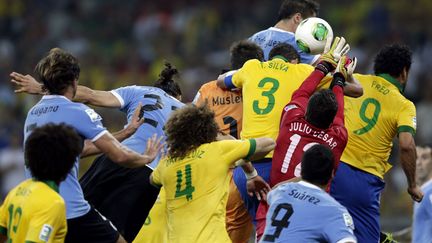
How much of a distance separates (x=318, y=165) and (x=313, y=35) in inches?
107

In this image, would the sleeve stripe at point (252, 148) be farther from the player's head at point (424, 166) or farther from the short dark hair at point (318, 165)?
the player's head at point (424, 166)

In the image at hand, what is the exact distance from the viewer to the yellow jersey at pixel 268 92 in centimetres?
1156

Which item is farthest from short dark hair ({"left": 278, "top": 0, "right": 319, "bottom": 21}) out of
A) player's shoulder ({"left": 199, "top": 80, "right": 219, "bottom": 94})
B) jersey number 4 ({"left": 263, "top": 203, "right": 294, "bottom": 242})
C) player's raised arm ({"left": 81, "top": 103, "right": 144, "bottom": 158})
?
jersey number 4 ({"left": 263, "top": 203, "right": 294, "bottom": 242})

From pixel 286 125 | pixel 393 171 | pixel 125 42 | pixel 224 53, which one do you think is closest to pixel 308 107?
pixel 286 125

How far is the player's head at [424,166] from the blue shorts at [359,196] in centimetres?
287

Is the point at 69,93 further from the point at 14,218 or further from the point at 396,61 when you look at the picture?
the point at 396,61

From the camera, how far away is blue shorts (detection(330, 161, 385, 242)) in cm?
1214

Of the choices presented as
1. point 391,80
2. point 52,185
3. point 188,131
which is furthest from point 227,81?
point 52,185

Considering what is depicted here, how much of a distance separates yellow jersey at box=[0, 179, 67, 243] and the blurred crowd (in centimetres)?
1198

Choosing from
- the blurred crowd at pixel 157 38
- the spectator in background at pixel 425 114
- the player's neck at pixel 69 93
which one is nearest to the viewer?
the player's neck at pixel 69 93

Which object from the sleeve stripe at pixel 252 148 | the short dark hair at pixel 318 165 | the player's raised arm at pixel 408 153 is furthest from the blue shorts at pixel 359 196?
the short dark hair at pixel 318 165

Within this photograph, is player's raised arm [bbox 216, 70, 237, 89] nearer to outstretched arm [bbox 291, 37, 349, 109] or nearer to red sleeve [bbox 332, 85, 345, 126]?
outstretched arm [bbox 291, 37, 349, 109]

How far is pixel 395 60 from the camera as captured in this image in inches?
489

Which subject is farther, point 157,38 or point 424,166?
point 157,38
